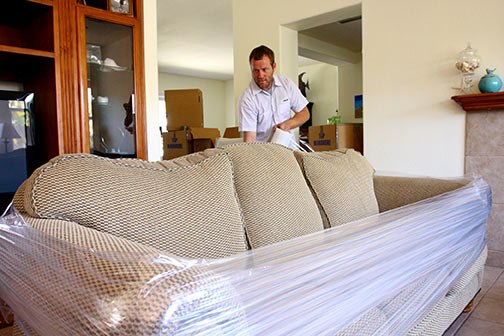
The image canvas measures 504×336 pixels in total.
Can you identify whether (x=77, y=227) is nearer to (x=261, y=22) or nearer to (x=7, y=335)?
(x=7, y=335)

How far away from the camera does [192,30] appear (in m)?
5.72

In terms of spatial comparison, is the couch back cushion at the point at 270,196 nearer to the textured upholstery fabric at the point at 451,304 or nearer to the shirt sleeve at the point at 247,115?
the textured upholstery fabric at the point at 451,304

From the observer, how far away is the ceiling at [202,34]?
15.3 ft

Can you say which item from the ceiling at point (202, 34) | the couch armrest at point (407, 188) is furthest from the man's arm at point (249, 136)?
the ceiling at point (202, 34)

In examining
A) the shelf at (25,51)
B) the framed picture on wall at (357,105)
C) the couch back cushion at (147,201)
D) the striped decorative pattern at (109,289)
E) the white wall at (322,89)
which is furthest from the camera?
the white wall at (322,89)

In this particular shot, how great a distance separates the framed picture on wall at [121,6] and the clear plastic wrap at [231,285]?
1.80m

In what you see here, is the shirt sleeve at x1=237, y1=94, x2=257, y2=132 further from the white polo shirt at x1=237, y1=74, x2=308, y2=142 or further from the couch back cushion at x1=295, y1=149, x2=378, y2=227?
the couch back cushion at x1=295, y1=149, x2=378, y2=227

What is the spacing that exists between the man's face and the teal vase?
4.31 ft

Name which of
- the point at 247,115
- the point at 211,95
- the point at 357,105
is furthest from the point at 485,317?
the point at 211,95

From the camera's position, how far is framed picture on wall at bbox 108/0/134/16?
89.4 inches

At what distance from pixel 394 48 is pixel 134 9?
6.02 feet

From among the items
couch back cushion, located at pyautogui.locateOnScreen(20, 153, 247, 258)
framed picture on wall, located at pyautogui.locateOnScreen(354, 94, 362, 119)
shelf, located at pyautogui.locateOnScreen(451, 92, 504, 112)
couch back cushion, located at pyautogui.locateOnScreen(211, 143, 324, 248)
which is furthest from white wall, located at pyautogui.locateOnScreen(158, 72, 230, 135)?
couch back cushion, located at pyautogui.locateOnScreen(20, 153, 247, 258)

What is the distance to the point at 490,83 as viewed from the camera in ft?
7.71

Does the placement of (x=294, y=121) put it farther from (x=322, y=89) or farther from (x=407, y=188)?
(x=322, y=89)
